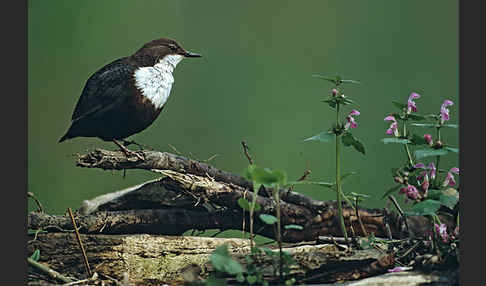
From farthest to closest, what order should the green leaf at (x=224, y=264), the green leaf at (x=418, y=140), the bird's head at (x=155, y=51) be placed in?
the bird's head at (x=155, y=51)
the green leaf at (x=418, y=140)
the green leaf at (x=224, y=264)

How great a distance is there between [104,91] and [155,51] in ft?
0.94

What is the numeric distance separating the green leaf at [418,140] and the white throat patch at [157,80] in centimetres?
95

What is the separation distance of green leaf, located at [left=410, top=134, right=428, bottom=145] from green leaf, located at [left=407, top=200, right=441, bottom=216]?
207 millimetres

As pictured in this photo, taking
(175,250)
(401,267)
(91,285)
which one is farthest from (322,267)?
(91,285)

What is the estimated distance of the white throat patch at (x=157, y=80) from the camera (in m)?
2.02

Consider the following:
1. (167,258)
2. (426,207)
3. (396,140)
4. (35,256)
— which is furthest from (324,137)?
(35,256)

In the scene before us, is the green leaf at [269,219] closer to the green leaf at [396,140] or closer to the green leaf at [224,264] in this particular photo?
the green leaf at [224,264]

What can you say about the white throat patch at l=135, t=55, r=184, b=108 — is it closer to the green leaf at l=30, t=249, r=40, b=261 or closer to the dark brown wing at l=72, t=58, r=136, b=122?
the dark brown wing at l=72, t=58, r=136, b=122

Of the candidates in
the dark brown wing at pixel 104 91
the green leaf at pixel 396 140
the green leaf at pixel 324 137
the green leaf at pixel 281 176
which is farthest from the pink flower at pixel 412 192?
the dark brown wing at pixel 104 91

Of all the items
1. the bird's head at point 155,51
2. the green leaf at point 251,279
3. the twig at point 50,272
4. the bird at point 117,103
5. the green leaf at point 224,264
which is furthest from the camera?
the bird's head at point 155,51

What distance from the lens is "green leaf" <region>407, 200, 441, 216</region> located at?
4.60 ft

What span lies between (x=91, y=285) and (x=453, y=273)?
99cm

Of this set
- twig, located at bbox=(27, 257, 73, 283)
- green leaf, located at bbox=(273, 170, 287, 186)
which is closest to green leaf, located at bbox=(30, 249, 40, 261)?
twig, located at bbox=(27, 257, 73, 283)

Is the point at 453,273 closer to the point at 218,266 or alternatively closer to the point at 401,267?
the point at 401,267
